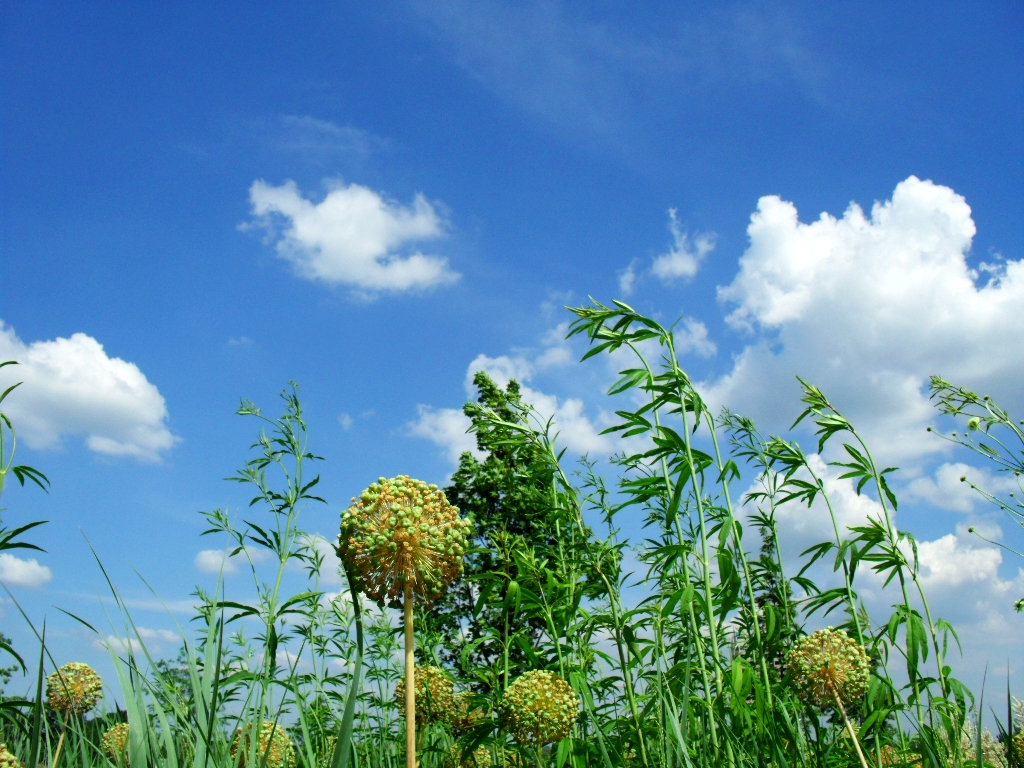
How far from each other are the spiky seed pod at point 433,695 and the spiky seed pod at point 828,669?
2.55 meters

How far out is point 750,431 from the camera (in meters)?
5.30

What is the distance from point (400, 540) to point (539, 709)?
2.41 meters

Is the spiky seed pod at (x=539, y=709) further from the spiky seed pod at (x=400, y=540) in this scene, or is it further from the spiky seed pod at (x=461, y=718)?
the spiky seed pod at (x=400, y=540)

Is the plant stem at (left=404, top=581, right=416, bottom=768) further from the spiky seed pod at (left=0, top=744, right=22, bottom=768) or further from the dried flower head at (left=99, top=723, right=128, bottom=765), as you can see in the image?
the spiky seed pod at (left=0, top=744, right=22, bottom=768)

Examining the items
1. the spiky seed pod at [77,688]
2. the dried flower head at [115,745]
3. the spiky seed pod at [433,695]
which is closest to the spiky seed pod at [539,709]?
the spiky seed pod at [433,695]

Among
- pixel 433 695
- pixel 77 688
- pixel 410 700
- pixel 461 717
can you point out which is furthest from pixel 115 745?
pixel 77 688

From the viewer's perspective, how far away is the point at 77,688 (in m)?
5.32

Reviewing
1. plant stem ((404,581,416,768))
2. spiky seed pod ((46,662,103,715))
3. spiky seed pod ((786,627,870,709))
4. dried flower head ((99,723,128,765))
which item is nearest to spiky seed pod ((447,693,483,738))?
dried flower head ((99,723,128,765))

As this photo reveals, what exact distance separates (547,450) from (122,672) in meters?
2.99

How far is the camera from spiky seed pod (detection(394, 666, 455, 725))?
5098 mm

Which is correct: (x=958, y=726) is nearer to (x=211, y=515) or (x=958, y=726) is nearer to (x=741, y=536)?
(x=741, y=536)

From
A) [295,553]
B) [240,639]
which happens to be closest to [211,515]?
[240,639]

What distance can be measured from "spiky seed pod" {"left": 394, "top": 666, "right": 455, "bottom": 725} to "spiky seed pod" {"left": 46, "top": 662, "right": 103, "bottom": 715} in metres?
2.37

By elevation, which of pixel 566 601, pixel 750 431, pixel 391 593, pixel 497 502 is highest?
pixel 497 502
